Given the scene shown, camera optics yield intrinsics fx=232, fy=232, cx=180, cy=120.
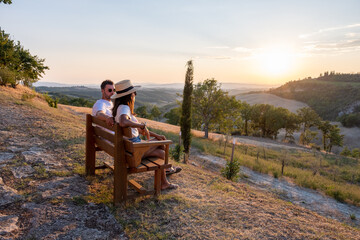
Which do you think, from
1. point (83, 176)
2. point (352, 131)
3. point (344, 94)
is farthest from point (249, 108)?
point (344, 94)

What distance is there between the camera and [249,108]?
4703 cm

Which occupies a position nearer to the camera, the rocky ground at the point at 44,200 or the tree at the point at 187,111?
the rocky ground at the point at 44,200

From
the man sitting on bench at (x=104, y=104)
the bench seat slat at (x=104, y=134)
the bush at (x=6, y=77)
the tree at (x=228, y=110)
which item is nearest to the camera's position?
the bench seat slat at (x=104, y=134)

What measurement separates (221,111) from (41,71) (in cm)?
1871

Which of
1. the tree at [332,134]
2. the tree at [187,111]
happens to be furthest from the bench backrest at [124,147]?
the tree at [332,134]

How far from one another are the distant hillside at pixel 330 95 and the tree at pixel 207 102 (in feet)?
192

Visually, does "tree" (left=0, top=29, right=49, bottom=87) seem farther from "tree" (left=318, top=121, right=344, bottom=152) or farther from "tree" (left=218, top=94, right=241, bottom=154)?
"tree" (left=318, top=121, right=344, bottom=152)

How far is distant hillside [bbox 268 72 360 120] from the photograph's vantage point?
73688 mm

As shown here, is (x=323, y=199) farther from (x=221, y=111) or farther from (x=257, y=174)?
(x=221, y=111)

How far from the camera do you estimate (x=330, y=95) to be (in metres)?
88.1

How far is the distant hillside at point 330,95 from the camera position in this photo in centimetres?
7369

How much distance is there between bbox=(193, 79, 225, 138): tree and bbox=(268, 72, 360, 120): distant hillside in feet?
192

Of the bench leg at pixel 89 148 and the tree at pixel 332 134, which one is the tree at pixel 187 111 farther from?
the tree at pixel 332 134

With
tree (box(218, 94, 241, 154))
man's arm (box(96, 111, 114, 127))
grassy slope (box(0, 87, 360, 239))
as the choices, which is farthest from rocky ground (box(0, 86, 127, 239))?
tree (box(218, 94, 241, 154))
